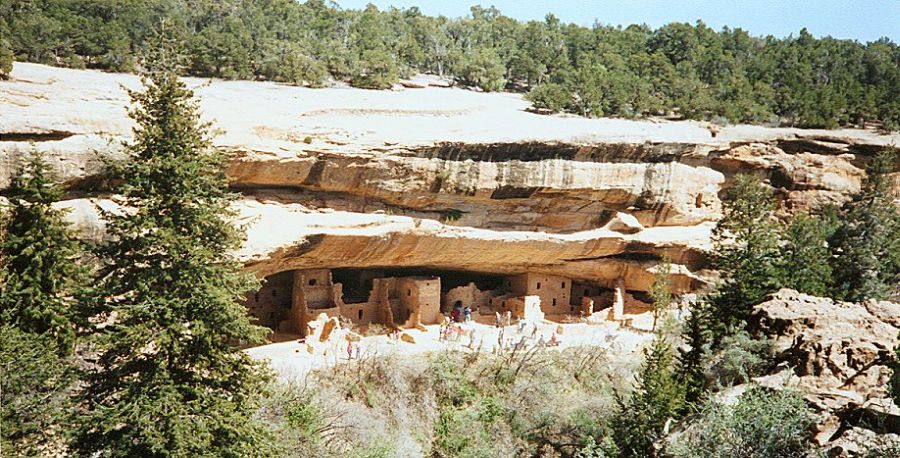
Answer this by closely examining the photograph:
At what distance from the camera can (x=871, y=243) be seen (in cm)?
1934

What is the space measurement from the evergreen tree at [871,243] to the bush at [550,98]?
32.1 feet

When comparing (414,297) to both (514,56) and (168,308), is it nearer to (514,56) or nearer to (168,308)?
(168,308)

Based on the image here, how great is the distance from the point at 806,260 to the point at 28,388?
17.8 metres

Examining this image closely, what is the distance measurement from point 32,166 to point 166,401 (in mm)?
5568

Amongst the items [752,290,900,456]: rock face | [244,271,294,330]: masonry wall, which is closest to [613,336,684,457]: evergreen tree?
[752,290,900,456]: rock face

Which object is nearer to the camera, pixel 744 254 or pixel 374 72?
pixel 744 254

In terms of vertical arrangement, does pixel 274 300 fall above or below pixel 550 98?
below

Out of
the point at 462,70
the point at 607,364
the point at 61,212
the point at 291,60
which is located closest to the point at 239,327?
the point at 61,212

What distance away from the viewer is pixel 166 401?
8719 millimetres

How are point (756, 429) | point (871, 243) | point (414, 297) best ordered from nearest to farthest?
1. point (756, 429)
2. point (414, 297)
3. point (871, 243)

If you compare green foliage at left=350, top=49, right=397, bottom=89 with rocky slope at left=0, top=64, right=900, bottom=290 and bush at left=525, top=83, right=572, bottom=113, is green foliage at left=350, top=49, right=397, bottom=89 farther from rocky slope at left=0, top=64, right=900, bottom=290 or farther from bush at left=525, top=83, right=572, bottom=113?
bush at left=525, top=83, right=572, bottom=113

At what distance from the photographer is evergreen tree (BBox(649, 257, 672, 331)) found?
715 inches

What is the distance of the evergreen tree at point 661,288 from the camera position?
18172mm

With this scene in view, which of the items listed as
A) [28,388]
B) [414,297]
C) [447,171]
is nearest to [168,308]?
[28,388]
